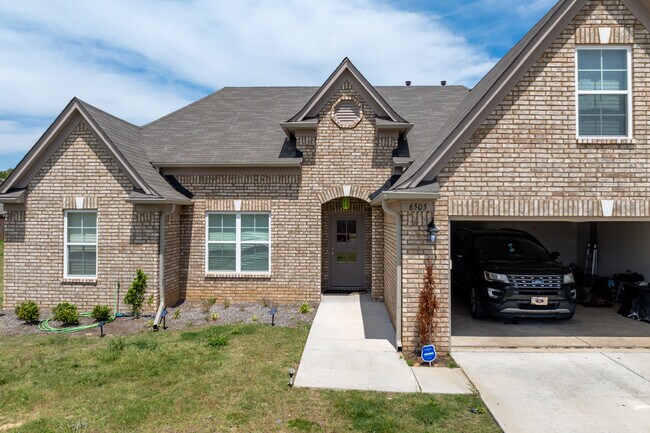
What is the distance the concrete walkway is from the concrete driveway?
52cm

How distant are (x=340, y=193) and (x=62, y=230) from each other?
24.6 feet

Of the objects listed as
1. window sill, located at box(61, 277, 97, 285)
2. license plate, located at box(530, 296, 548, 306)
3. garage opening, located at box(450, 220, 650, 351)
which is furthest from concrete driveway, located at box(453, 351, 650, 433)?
window sill, located at box(61, 277, 97, 285)

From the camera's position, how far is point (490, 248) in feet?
32.1

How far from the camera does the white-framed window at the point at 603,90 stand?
6.89 meters

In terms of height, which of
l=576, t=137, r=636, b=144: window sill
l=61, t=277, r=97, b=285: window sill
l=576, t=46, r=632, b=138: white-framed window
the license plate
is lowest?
the license plate

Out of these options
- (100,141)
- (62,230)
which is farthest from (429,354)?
(62,230)

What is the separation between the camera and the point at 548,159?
679 cm

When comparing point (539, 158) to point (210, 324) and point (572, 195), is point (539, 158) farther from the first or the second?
point (210, 324)

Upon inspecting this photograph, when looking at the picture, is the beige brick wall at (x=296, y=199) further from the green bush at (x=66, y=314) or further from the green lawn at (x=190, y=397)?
the green lawn at (x=190, y=397)

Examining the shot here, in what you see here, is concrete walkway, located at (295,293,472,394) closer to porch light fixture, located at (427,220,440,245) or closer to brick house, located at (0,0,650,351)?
brick house, located at (0,0,650,351)

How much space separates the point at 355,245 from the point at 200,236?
4.73 meters

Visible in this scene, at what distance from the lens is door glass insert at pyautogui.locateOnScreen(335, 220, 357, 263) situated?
477 inches

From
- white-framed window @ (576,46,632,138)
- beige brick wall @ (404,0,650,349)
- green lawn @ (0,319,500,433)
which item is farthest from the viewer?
white-framed window @ (576,46,632,138)

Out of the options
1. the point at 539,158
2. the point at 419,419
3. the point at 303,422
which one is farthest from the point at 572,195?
the point at 303,422
